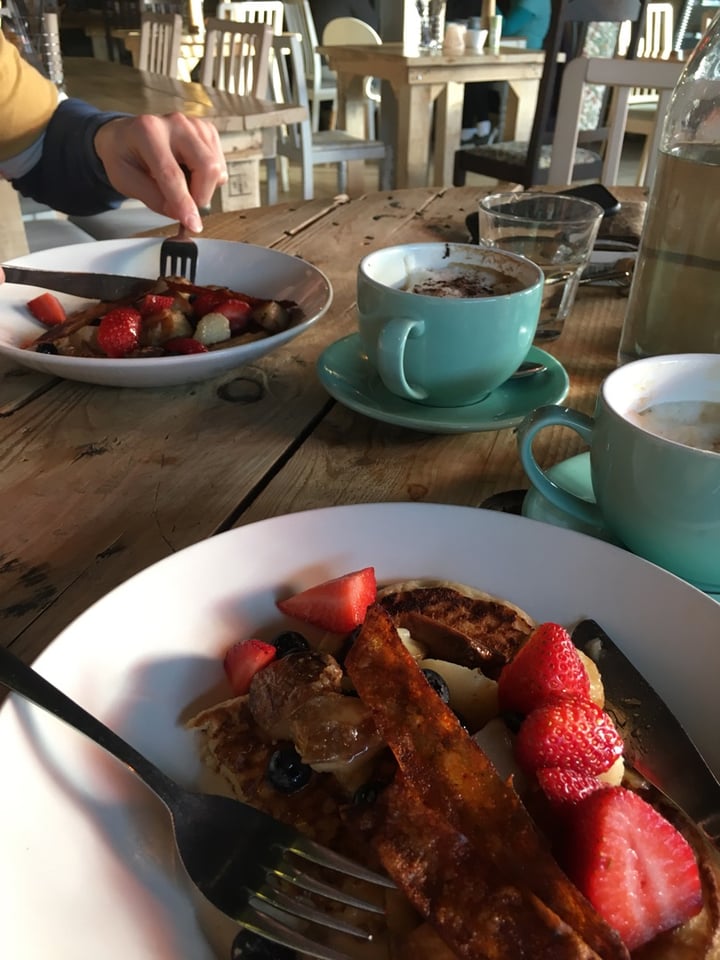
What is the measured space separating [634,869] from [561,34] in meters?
3.89

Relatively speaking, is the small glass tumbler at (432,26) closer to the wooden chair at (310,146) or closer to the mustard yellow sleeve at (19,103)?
the wooden chair at (310,146)

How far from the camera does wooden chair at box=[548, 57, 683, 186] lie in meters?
1.89

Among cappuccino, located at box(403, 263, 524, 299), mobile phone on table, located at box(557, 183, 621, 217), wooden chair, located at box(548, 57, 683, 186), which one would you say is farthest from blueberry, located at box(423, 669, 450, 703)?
wooden chair, located at box(548, 57, 683, 186)

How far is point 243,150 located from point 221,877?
2.96 meters

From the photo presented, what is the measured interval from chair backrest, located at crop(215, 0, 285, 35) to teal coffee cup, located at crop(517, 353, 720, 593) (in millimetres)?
6044

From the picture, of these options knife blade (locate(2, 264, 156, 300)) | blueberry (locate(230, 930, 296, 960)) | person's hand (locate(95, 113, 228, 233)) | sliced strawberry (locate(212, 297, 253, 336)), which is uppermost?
person's hand (locate(95, 113, 228, 233))

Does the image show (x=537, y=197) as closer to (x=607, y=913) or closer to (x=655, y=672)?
(x=655, y=672)

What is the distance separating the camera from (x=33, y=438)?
898 millimetres

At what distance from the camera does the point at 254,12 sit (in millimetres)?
6059

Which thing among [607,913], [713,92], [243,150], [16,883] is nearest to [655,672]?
[607,913]

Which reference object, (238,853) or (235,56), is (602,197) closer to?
(238,853)

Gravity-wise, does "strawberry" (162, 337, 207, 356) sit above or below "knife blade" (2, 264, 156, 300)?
below

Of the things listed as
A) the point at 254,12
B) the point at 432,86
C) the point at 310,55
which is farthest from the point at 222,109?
the point at 310,55

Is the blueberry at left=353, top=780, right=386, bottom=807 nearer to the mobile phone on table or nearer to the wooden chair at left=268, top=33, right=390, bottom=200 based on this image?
the mobile phone on table
